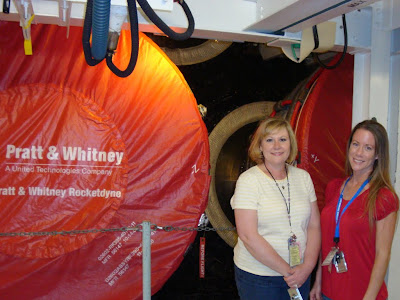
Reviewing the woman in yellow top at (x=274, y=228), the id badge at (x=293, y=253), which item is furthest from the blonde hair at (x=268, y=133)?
the id badge at (x=293, y=253)

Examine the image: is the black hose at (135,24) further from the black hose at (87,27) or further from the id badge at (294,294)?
the id badge at (294,294)

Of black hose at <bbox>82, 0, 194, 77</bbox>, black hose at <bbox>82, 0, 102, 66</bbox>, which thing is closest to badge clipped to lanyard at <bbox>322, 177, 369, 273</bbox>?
black hose at <bbox>82, 0, 194, 77</bbox>

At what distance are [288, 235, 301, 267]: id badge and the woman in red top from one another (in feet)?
0.47

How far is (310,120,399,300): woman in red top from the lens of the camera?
209cm

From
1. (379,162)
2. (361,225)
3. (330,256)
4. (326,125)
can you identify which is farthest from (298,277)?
(326,125)

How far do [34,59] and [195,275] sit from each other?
2.15 m

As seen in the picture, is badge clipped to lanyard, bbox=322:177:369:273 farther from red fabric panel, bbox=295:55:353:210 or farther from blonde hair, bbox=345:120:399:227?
red fabric panel, bbox=295:55:353:210

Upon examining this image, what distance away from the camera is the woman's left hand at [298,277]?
2182mm

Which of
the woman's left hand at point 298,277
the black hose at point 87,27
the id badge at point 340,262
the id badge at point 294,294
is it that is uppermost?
the black hose at point 87,27

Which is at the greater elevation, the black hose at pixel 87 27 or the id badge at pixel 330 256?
the black hose at pixel 87 27

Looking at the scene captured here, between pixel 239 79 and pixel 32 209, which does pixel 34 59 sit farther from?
pixel 239 79

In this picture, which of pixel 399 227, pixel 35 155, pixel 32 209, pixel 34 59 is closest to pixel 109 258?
pixel 32 209

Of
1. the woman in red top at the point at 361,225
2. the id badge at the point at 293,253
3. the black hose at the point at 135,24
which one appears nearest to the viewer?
the black hose at the point at 135,24

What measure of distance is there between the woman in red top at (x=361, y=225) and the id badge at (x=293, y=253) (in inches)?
5.7
